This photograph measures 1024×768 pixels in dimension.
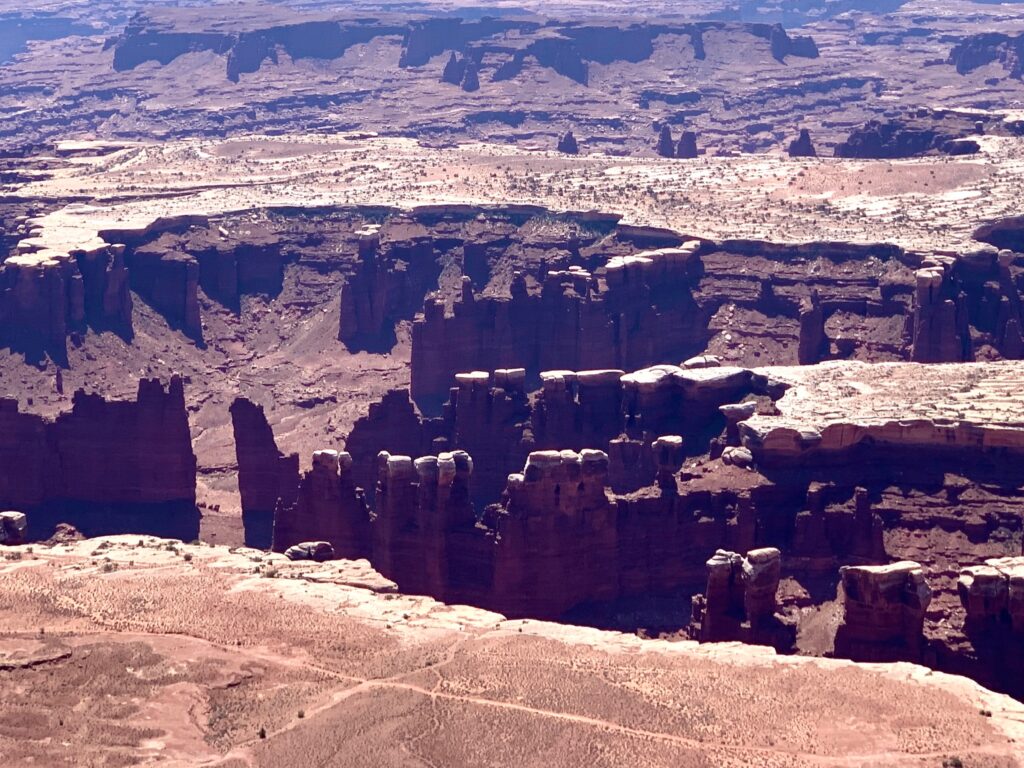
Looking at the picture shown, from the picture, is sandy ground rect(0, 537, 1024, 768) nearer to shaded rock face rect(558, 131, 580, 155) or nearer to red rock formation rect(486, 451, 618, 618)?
red rock formation rect(486, 451, 618, 618)

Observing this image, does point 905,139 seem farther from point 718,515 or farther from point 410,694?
point 410,694

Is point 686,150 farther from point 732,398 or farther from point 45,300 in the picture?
point 732,398

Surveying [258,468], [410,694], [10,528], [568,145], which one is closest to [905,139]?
[568,145]

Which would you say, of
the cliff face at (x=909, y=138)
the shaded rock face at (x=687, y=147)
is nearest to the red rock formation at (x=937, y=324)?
the cliff face at (x=909, y=138)

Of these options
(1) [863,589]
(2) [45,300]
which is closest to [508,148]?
(2) [45,300]

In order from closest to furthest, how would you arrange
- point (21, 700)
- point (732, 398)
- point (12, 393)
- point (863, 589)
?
point (21, 700)
point (863, 589)
point (732, 398)
point (12, 393)

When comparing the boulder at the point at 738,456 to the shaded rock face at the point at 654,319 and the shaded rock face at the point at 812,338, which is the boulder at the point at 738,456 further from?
the shaded rock face at the point at 654,319

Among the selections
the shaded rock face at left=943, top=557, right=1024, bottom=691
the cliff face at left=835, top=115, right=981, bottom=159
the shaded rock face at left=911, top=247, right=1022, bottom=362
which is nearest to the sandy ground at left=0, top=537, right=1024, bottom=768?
the shaded rock face at left=943, top=557, right=1024, bottom=691
